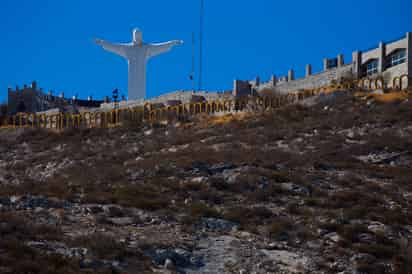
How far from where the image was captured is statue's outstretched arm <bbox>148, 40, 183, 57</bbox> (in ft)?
229

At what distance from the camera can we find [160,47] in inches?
2768

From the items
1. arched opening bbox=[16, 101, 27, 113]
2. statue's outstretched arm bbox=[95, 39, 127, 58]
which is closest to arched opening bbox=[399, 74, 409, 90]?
statue's outstretched arm bbox=[95, 39, 127, 58]

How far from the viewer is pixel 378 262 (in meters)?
15.2

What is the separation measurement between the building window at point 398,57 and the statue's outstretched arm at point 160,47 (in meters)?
28.2

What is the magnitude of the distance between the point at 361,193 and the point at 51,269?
10.6m

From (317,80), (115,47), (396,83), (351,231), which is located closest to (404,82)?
(396,83)

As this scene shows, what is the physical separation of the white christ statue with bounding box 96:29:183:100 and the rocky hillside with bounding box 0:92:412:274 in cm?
3391

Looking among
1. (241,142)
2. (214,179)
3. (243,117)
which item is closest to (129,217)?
(214,179)

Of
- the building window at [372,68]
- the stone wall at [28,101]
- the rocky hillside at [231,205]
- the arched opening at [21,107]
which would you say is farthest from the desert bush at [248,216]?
the arched opening at [21,107]

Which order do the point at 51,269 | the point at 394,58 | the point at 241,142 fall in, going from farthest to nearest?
1. the point at 394,58
2. the point at 241,142
3. the point at 51,269

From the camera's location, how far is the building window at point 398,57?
43312 mm

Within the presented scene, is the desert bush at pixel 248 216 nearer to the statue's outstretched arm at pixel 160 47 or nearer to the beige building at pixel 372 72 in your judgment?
the beige building at pixel 372 72

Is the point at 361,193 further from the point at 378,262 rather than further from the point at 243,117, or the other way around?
the point at 243,117

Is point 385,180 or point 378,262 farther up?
point 385,180
